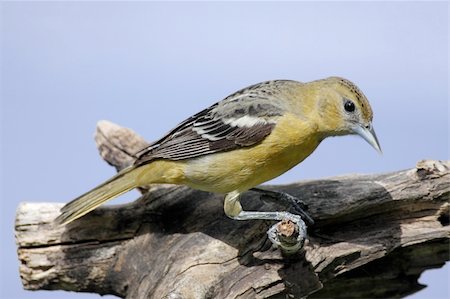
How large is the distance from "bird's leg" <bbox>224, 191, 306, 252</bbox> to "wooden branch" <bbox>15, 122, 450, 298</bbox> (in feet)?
0.54

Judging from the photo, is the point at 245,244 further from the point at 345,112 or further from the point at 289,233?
the point at 345,112

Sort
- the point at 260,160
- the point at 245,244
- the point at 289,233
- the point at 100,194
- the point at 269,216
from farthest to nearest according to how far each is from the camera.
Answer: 1. the point at 100,194
2. the point at 245,244
3. the point at 269,216
4. the point at 260,160
5. the point at 289,233

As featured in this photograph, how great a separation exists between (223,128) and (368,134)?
1089 millimetres

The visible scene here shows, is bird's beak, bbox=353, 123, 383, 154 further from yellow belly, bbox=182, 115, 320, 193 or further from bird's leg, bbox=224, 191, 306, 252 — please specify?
bird's leg, bbox=224, 191, 306, 252

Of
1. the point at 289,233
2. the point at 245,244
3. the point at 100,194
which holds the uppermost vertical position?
the point at 100,194

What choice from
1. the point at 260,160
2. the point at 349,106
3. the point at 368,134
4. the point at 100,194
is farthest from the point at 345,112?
the point at 100,194

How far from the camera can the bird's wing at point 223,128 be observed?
5.98 metres

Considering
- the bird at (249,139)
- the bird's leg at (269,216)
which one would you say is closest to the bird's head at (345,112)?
the bird at (249,139)

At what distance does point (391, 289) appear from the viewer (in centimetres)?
686

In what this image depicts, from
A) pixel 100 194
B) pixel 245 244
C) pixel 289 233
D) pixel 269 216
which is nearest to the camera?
pixel 289 233

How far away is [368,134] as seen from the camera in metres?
5.92

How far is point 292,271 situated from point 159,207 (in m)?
1.39

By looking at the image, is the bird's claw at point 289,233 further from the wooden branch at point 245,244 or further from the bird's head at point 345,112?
the bird's head at point 345,112

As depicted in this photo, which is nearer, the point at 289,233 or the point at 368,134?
the point at 289,233
